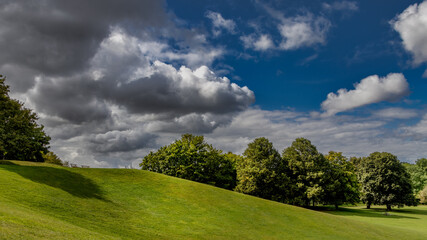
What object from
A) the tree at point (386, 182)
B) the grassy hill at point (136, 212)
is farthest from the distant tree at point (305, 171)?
the grassy hill at point (136, 212)

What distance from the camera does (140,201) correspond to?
3089cm

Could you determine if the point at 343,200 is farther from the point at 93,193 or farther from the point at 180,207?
the point at 93,193

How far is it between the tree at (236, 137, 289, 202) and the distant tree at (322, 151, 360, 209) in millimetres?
12032

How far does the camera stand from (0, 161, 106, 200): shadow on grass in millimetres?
28581

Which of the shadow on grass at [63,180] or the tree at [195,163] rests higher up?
the tree at [195,163]

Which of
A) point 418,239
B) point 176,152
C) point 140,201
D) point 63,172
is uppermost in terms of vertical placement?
point 176,152

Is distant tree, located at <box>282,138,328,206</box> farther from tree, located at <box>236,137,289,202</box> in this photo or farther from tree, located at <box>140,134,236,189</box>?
tree, located at <box>140,134,236,189</box>

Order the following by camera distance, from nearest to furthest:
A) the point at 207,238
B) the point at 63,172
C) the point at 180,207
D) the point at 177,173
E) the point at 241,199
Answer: the point at 207,238
the point at 180,207
the point at 63,172
the point at 241,199
the point at 177,173

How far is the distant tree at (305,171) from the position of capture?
6788cm

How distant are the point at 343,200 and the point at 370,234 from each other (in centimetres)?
4557

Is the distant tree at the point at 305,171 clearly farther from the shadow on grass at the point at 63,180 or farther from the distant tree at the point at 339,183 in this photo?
the shadow on grass at the point at 63,180

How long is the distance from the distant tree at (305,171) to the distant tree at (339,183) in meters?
2.29

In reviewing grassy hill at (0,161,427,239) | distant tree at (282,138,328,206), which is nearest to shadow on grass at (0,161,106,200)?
grassy hill at (0,161,427,239)

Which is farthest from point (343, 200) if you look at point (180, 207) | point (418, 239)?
point (180, 207)
